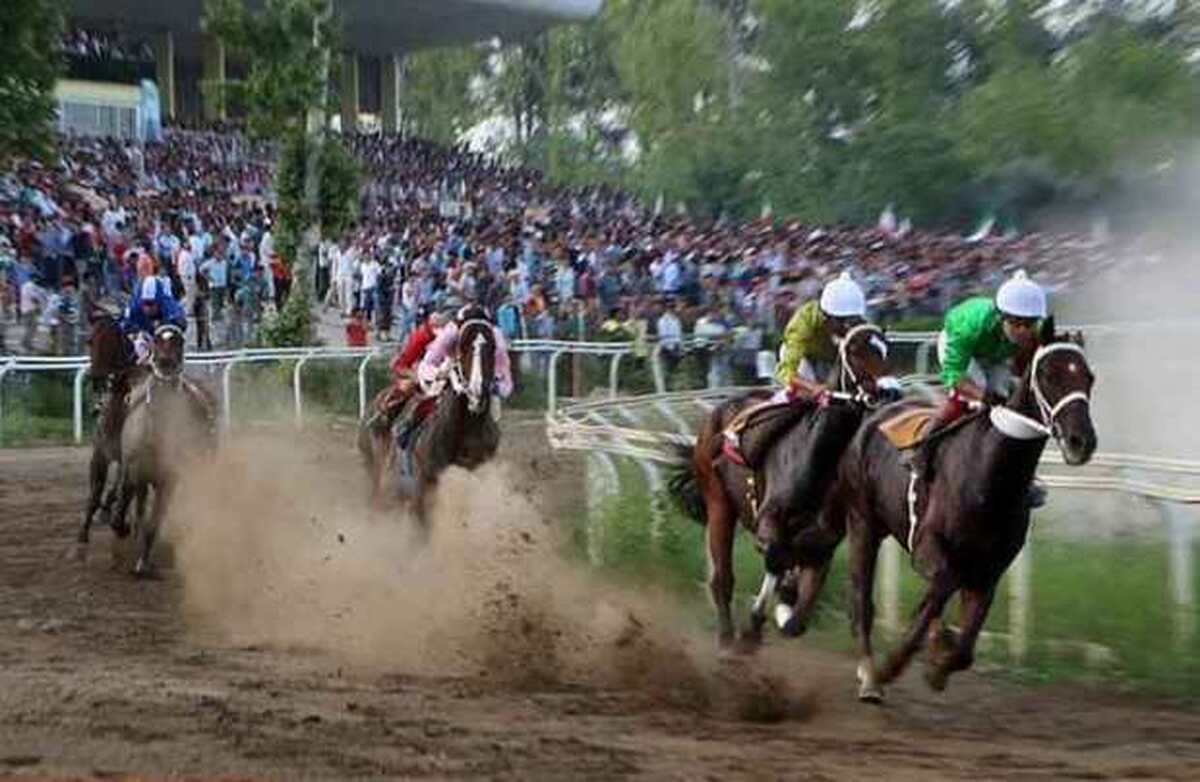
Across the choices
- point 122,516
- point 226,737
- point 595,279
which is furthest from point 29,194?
point 226,737

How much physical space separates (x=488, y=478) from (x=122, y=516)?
271 cm

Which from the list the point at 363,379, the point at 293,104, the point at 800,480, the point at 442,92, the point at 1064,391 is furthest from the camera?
the point at 442,92

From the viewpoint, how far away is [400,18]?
41.3 meters

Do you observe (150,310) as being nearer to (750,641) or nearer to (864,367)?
(750,641)

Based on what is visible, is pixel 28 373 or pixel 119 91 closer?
pixel 28 373

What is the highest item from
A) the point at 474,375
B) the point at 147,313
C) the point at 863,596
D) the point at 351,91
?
the point at 351,91

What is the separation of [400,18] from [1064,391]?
3583cm

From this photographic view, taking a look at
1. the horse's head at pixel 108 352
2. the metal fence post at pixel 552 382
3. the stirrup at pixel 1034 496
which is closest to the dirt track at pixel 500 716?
the stirrup at pixel 1034 496

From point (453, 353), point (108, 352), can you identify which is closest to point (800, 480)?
point (453, 353)

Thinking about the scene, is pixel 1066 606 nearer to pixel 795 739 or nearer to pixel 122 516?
pixel 795 739

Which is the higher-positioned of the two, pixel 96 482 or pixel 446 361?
pixel 446 361

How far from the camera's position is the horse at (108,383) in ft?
41.9

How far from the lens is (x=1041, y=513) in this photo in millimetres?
10297

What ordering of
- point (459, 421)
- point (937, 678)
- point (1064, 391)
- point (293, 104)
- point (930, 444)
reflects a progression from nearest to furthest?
1. point (1064, 391)
2. point (937, 678)
3. point (930, 444)
4. point (459, 421)
5. point (293, 104)
